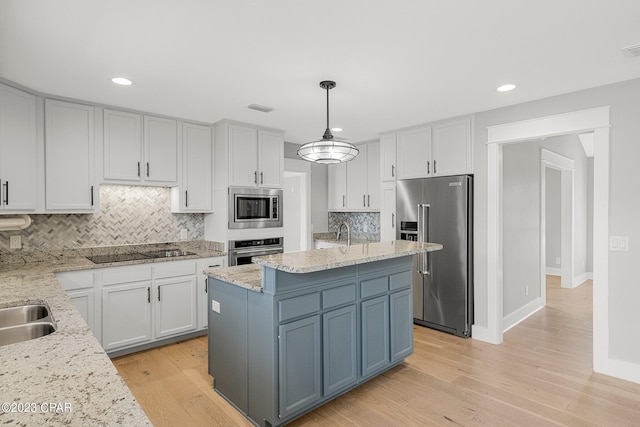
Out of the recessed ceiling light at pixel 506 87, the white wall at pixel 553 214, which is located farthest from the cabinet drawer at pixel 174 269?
the white wall at pixel 553 214

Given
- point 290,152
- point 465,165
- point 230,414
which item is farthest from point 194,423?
point 290,152

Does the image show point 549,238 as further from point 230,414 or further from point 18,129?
point 18,129

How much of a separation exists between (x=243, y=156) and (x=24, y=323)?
275 centimetres

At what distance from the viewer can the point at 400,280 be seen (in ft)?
10.4

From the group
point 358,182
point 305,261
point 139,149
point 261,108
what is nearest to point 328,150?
point 305,261

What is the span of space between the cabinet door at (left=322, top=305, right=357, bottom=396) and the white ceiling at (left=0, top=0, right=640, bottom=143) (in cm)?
186

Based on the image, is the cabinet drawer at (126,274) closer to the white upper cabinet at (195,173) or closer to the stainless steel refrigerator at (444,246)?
the white upper cabinet at (195,173)

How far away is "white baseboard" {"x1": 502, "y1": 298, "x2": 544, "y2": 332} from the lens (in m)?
4.22

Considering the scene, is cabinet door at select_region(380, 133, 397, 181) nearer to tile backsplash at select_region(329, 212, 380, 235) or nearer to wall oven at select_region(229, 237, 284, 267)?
tile backsplash at select_region(329, 212, 380, 235)

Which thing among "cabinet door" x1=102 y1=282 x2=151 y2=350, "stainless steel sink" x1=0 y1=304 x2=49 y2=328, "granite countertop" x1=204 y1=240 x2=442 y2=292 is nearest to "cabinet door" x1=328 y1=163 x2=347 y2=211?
"granite countertop" x1=204 y1=240 x2=442 y2=292

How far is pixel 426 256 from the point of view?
421 centimetres

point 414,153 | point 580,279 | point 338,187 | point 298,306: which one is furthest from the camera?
point 580,279

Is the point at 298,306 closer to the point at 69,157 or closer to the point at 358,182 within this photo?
the point at 69,157

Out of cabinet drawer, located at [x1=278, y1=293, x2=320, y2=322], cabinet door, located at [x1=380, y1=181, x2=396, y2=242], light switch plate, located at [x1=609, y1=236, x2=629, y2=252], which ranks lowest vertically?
cabinet drawer, located at [x1=278, y1=293, x2=320, y2=322]
